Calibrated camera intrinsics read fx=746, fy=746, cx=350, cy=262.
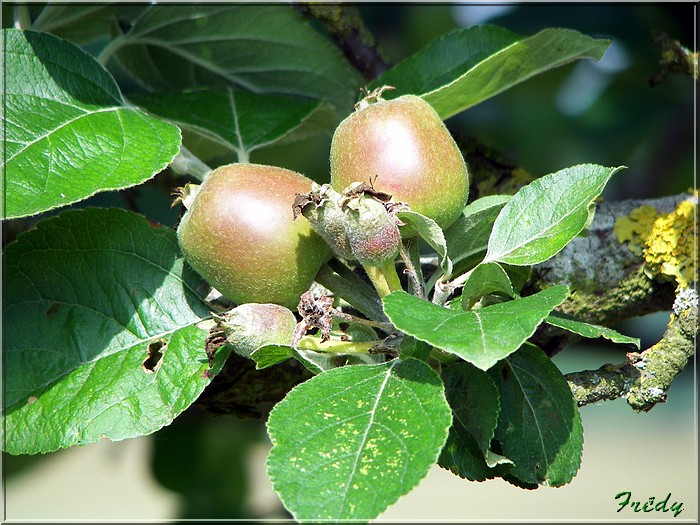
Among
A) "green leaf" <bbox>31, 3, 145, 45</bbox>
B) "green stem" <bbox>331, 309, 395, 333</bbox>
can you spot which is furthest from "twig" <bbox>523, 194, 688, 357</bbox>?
"green leaf" <bbox>31, 3, 145, 45</bbox>

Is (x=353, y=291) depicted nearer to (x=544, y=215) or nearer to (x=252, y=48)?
(x=544, y=215)

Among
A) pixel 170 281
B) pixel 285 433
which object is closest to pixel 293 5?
pixel 170 281

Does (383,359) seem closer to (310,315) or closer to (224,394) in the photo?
(310,315)

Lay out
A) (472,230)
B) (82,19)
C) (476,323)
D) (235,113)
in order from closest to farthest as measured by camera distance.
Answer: (476,323) → (472,230) → (235,113) → (82,19)

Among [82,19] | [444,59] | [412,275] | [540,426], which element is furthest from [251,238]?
[82,19]

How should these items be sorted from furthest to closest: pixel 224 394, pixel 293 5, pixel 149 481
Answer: pixel 149 481 → pixel 293 5 → pixel 224 394

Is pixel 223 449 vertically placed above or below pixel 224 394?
below

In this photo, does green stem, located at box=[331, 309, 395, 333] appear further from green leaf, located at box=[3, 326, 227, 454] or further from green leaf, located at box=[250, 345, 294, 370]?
green leaf, located at box=[3, 326, 227, 454]
